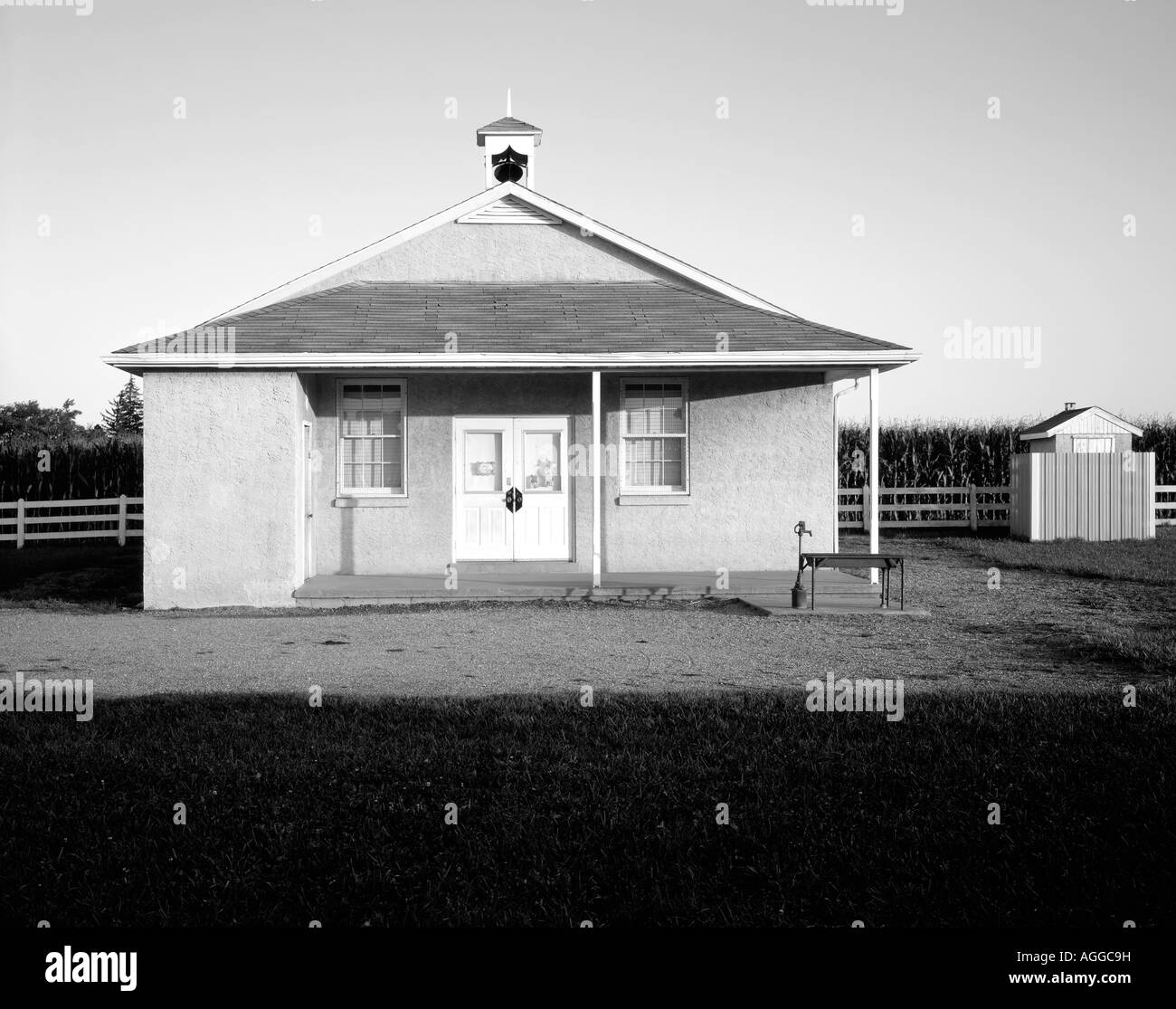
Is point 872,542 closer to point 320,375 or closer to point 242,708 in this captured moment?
point 320,375

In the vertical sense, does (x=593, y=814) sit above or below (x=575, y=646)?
below

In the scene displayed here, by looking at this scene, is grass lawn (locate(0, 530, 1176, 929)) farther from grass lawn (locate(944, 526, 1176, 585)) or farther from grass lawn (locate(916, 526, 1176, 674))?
grass lawn (locate(944, 526, 1176, 585))

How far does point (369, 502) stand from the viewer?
1623 cm

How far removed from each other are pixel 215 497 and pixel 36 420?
202ft

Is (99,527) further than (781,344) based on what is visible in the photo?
Yes

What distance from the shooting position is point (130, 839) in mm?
5184

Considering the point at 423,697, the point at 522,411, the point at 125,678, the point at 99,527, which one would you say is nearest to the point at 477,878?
the point at 423,697

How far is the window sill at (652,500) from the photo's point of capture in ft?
53.7

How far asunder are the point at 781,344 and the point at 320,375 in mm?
6951

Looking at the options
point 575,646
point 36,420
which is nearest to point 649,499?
point 575,646

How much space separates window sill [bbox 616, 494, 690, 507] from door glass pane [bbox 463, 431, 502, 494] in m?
1.93

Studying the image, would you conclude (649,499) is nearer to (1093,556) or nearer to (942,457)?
(1093,556)

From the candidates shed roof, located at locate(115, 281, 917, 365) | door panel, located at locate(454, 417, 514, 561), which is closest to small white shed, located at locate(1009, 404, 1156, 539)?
shed roof, located at locate(115, 281, 917, 365)

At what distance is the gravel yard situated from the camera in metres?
8.85
